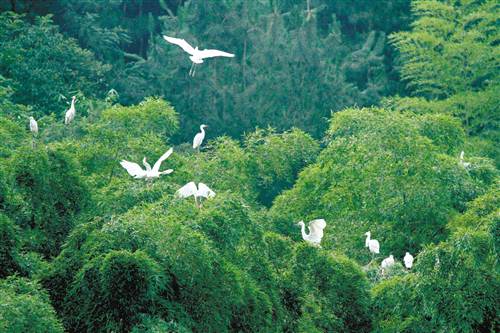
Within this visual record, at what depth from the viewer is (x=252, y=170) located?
21750 millimetres

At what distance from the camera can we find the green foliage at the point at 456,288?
14359mm

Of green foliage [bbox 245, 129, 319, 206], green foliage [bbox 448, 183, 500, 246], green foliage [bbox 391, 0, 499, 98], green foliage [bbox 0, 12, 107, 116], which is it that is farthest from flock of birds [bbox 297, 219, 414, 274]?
green foliage [bbox 391, 0, 499, 98]

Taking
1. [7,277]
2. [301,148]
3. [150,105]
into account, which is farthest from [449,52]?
[7,277]

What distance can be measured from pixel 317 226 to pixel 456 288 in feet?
6.37

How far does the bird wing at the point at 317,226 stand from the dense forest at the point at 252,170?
0.04 m

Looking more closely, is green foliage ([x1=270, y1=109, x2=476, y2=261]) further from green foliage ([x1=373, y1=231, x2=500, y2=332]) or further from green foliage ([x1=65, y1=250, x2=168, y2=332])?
green foliage ([x1=65, y1=250, x2=168, y2=332])

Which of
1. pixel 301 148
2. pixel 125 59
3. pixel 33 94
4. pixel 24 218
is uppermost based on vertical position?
pixel 24 218

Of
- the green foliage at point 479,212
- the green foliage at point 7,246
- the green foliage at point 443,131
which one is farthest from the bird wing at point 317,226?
the green foliage at point 443,131

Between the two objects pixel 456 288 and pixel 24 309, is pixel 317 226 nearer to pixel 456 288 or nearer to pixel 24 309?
pixel 456 288

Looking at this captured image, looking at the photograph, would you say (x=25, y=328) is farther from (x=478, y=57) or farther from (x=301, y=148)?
(x=478, y=57)

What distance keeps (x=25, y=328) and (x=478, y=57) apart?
2130 centimetres

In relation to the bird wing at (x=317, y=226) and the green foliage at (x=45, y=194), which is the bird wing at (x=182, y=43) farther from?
the bird wing at (x=317, y=226)

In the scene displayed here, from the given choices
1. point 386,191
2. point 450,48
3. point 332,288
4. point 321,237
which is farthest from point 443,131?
point 450,48

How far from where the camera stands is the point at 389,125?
19.2m
